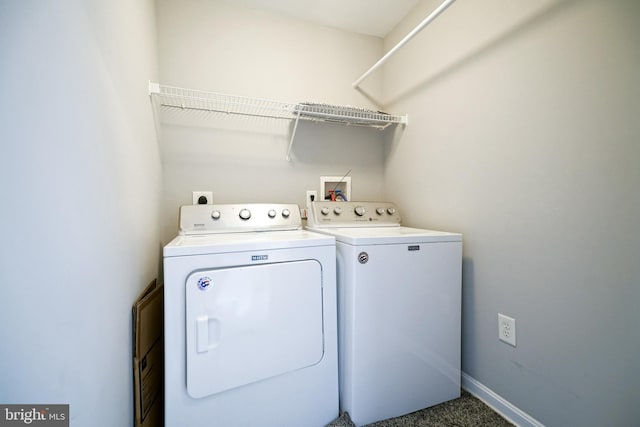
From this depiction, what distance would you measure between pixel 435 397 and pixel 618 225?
1.13 metres

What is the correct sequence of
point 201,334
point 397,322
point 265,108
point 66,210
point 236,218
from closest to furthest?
point 66,210
point 201,334
point 397,322
point 236,218
point 265,108

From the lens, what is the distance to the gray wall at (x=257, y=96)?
179 cm

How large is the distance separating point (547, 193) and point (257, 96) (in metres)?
1.87

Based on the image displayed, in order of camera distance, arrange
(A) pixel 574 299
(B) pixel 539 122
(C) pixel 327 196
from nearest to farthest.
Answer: (A) pixel 574 299 < (B) pixel 539 122 < (C) pixel 327 196

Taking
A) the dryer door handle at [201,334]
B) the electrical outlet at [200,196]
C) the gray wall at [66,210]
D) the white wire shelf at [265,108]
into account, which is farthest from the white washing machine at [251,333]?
the white wire shelf at [265,108]

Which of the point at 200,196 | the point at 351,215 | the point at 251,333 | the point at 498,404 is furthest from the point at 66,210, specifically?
the point at 498,404

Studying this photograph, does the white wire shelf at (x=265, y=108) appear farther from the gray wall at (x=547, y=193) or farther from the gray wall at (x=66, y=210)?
the gray wall at (x=66, y=210)

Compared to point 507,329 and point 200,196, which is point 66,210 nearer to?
point 200,196

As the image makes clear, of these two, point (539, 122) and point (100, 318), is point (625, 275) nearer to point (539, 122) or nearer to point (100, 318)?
point (539, 122)

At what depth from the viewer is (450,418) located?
1.30m

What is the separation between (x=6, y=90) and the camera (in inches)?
18.2

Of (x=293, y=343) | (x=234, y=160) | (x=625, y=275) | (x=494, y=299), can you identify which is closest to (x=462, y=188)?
(x=494, y=299)

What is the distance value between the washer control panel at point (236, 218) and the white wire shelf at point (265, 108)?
55 cm

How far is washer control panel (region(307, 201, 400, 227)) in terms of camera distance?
70.6 inches
